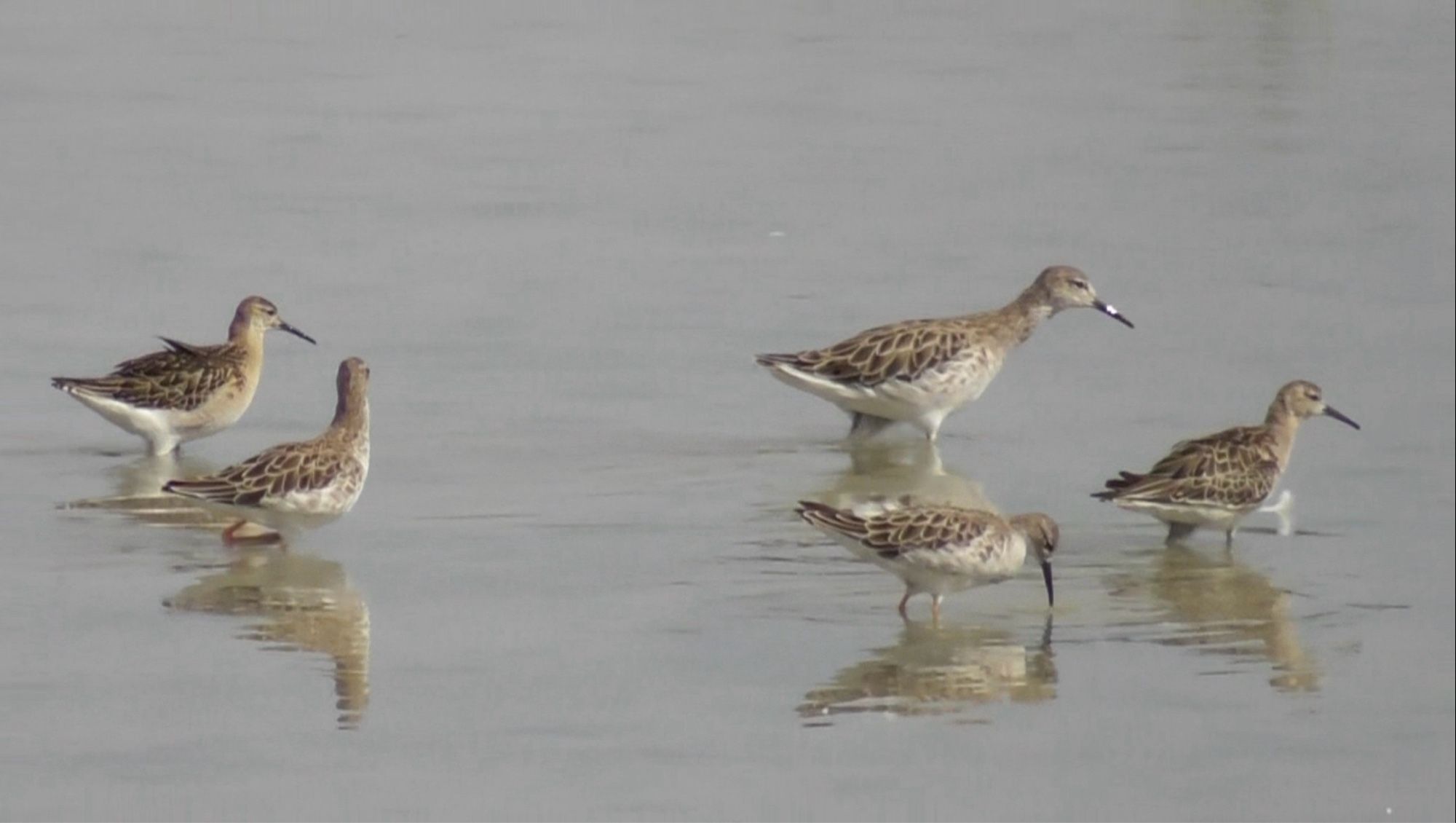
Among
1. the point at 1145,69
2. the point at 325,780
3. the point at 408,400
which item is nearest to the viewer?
the point at 325,780

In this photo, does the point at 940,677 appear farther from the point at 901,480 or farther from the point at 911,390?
the point at 911,390

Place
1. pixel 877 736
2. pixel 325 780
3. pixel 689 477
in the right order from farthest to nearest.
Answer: pixel 689 477
pixel 877 736
pixel 325 780

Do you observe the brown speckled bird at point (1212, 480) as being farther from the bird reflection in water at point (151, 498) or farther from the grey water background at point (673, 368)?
the bird reflection in water at point (151, 498)

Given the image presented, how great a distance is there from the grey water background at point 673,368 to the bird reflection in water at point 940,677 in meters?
0.02

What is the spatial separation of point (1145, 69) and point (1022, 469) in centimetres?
1017

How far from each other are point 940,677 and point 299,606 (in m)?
2.42

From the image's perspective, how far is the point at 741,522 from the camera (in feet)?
38.2

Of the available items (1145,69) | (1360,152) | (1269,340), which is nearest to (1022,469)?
(1269,340)

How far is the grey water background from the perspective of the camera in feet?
29.3

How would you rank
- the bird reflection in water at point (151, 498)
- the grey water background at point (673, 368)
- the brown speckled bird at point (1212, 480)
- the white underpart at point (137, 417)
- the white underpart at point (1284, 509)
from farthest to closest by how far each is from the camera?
the white underpart at point (137, 417) < the white underpart at point (1284, 509) < the bird reflection in water at point (151, 498) < the brown speckled bird at point (1212, 480) < the grey water background at point (673, 368)

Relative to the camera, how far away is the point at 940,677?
31.3 feet

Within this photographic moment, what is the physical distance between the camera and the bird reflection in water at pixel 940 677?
9.20 metres

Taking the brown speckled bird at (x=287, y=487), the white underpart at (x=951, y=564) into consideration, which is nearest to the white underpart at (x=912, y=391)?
the brown speckled bird at (x=287, y=487)

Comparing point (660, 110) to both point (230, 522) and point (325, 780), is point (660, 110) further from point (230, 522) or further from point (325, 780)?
point (325, 780)
